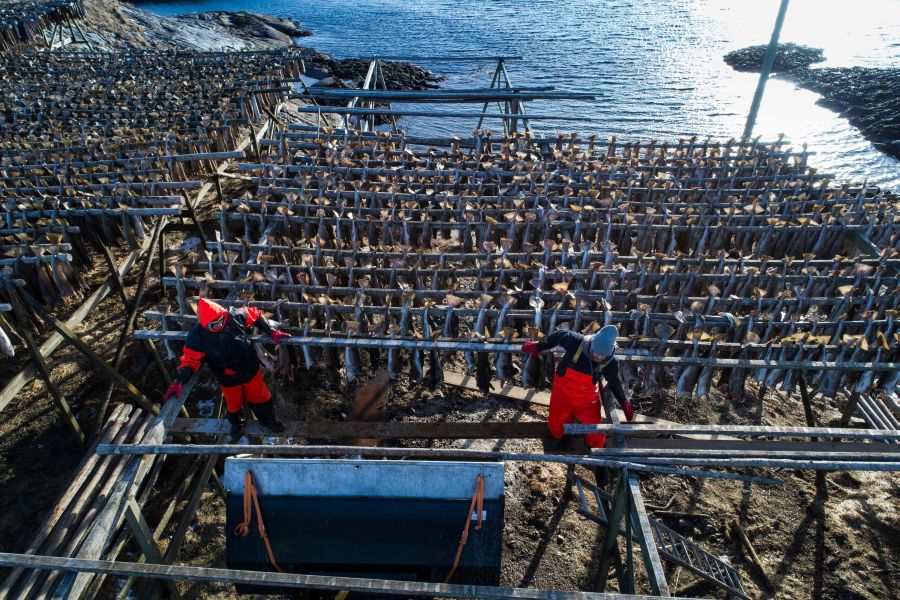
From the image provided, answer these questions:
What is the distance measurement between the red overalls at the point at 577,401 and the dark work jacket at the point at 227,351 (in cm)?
353

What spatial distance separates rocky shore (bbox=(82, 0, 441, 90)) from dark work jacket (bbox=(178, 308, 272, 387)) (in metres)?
23.5

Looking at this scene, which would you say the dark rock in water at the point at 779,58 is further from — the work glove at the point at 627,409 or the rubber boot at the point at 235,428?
the rubber boot at the point at 235,428

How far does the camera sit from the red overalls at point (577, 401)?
608 cm

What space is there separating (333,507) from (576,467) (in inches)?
201

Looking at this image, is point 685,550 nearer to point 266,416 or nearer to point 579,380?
point 579,380

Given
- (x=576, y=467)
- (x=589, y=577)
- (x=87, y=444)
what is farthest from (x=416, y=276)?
(x=87, y=444)

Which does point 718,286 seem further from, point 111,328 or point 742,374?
point 111,328

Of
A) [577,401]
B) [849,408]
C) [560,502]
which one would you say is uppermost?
[577,401]

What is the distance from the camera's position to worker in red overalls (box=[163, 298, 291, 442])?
6.05m

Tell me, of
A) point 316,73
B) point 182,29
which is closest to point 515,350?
point 316,73

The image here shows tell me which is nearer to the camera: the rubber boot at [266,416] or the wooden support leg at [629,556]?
the wooden support leg at [629,556]

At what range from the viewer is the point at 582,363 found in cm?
602

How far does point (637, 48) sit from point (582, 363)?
4486 cm

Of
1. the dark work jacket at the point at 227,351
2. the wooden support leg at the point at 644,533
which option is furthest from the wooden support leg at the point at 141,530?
the wooden support leg at the point at 644,533
